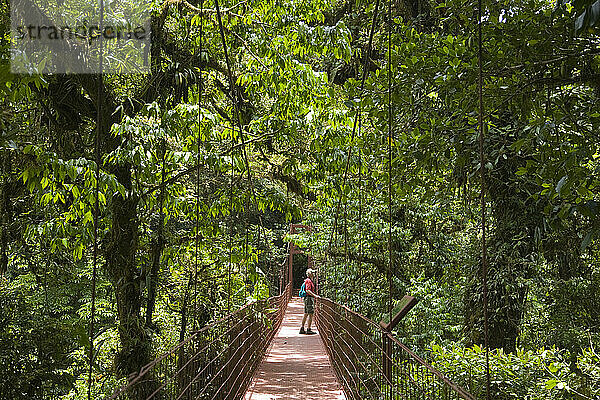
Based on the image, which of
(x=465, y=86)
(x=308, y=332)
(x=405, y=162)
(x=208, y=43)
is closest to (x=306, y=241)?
(x=308, y=332)

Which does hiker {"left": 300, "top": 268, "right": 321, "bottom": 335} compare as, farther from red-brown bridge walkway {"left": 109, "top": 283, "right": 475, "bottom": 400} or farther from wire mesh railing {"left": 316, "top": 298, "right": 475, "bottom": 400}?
wire mesh railing {"left": 316, "top": 298, "right": 475, "bottom": 400}

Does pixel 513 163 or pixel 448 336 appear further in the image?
pixel 448 336

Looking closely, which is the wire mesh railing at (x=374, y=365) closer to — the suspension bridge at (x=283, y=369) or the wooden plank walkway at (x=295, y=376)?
the suspension bridge at (x=283, y=369)

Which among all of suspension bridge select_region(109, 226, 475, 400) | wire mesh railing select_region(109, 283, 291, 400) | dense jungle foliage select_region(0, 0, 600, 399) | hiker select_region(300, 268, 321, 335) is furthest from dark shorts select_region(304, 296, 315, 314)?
wire mesh railing select_region(109, 283, 291, 400)

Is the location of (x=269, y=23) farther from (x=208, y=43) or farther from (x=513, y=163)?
(x=513, y=163)

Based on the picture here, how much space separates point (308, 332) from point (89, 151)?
5498 millimetres

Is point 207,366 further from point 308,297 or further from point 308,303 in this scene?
point 308,303

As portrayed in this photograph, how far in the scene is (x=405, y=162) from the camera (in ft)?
10.5

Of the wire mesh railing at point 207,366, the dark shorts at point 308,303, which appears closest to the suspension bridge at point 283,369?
the wire mesh railing at point 207,366

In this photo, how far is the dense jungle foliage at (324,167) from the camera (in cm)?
268

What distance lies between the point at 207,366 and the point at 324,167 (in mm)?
2757

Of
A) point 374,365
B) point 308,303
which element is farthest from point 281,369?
point 308,303

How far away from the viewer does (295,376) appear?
5.11m

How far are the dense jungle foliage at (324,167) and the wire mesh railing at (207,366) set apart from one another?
0.68ft
